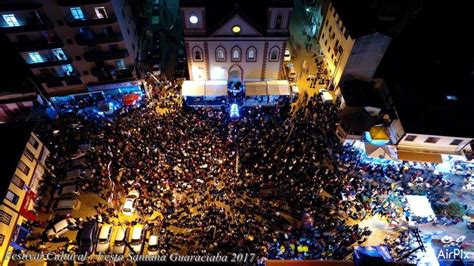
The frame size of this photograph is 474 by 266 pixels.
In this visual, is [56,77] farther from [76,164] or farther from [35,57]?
[76,164]

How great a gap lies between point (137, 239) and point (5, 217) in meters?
11.0

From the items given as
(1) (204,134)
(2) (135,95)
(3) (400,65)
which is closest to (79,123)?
(2) (135,95)

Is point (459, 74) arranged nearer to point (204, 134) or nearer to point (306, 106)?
point (306, 106)

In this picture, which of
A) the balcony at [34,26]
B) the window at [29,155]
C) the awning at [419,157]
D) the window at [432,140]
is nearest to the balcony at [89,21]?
the balcony at [34,26]

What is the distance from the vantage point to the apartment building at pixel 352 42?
119 feet

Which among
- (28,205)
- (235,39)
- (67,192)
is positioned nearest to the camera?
(28,205)

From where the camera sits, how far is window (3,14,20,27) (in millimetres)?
31219

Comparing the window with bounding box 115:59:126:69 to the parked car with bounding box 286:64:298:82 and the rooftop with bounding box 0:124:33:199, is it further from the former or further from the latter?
the parked car with bounding box 286:64:298:82

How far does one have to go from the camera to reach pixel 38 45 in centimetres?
3381

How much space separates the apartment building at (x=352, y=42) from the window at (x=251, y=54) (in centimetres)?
1115

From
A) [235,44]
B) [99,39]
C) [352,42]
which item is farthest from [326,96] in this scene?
[99,39]

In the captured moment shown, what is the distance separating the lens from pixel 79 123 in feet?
124

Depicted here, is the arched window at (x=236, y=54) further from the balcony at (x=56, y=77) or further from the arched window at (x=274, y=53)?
the balcony at (x=56, y=77)

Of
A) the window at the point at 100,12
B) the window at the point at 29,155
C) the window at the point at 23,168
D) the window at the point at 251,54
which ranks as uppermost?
the window at the point at 251,54
